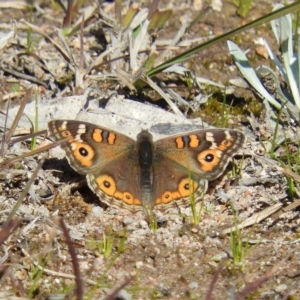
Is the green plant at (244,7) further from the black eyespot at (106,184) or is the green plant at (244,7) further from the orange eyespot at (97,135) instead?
the black eyespot at (106,184)

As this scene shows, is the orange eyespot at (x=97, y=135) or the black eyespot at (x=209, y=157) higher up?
the orange eyespot at (x=97, y=135)

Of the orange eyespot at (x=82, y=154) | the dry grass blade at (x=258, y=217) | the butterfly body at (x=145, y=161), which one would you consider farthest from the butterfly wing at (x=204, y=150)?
the orange eyespot at (x=82, y=154)

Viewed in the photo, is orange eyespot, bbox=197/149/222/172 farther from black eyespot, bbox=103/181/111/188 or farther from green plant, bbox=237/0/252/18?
green plant, bbox=237/0/252/18

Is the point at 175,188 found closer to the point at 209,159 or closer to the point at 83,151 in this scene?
the point at 209,159

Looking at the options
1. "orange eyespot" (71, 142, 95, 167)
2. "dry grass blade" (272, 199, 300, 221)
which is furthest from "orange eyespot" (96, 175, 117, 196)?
"dry grass blade" (272, 199, 300, 221)

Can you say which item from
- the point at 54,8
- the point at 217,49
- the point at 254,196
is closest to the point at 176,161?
the point at 254,196

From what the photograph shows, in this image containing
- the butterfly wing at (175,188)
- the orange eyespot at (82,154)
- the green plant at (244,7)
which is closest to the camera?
the butterfly wing at (175,188)

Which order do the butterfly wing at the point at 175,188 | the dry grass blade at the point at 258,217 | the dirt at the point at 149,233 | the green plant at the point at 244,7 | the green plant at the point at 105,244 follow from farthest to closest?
the green plant at the point at 244,7 → the butterfly wing at the point at 175,188 → the dry grass blade at the point at 258,217 → the green plant at the point at 105,244 → the dirt at the point at 149,233

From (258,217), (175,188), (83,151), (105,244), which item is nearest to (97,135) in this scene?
(83,151)
